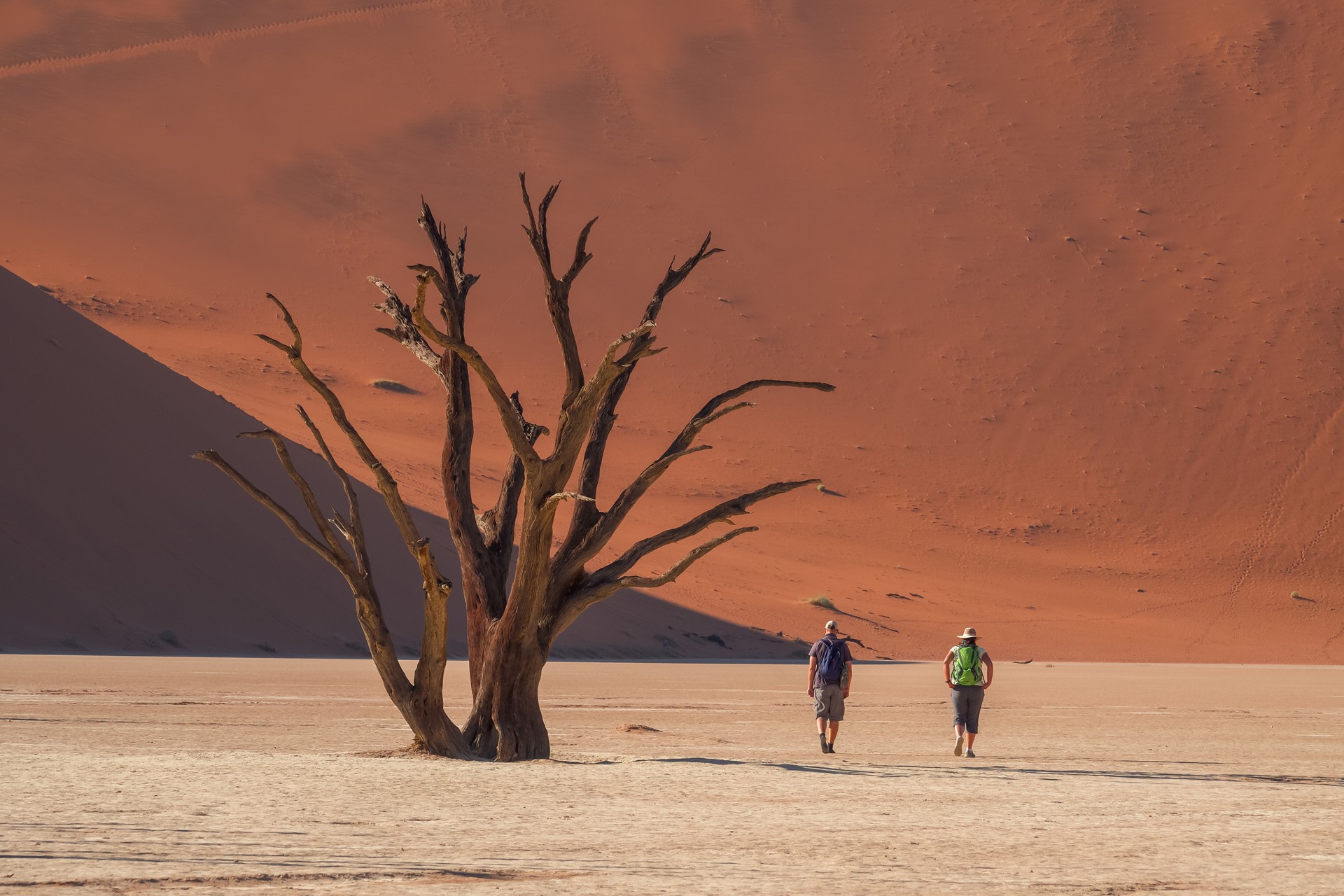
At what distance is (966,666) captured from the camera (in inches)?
614

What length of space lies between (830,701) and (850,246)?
54355 mm

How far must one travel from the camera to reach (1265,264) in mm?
66312

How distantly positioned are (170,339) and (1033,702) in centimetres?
4233

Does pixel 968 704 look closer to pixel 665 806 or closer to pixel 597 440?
pixel 597 440

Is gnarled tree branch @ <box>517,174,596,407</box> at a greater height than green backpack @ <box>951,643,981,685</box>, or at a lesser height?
greater

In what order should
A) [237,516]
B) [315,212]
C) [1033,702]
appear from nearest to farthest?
[1033,702]
[237,516]
[315,212]

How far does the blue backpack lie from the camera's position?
1570 centimetres

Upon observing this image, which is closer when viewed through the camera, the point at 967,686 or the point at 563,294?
the point at 563,294

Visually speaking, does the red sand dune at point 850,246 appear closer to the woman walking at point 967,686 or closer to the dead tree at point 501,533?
the woman walking at point 967,686

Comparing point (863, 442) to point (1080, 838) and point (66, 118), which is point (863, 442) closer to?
point (66, 118)

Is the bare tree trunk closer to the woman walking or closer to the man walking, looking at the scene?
the man walking

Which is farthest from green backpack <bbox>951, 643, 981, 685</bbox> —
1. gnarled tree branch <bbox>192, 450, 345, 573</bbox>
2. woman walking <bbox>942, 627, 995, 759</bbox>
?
gnarled tree branch <bbox>192, 450, 345, 573</bbox>

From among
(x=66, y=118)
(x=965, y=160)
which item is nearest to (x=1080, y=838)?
(x=965, y=160)

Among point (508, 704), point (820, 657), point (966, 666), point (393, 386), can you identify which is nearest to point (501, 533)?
point (508, 704)
